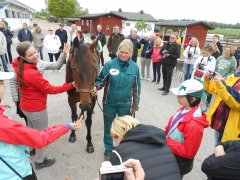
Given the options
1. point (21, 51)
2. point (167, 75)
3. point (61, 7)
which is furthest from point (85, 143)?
point (61, 7)

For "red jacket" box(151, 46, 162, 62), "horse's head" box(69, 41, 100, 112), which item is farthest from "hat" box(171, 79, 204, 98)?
"red jacket" box(151, 46, 162, 62)

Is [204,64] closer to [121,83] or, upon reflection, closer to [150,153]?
[121,83]

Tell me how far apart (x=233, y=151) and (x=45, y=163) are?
2.93m

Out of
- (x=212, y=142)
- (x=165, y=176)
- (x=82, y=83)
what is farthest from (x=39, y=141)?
(x=212, y=142)

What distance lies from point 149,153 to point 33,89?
2.00 m

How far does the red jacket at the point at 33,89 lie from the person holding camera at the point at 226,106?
233 centimetres

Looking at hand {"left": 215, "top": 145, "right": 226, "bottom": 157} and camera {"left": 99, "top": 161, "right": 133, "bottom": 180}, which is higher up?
camera {"left": 99, "top": 161, "right": 133, "bottom": 180}

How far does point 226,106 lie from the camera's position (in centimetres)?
247

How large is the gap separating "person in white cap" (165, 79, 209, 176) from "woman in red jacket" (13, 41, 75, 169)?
1801 mm

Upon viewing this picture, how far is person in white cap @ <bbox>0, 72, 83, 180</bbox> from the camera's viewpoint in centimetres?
139

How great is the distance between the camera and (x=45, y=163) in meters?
3.10

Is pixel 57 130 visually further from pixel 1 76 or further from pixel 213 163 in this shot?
pixel 213 163

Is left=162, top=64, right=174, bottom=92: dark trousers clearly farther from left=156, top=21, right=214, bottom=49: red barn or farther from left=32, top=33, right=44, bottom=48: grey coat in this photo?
left=156, top=21, right=214, bottom=49: red barn

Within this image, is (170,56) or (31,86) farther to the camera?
(170,56)
